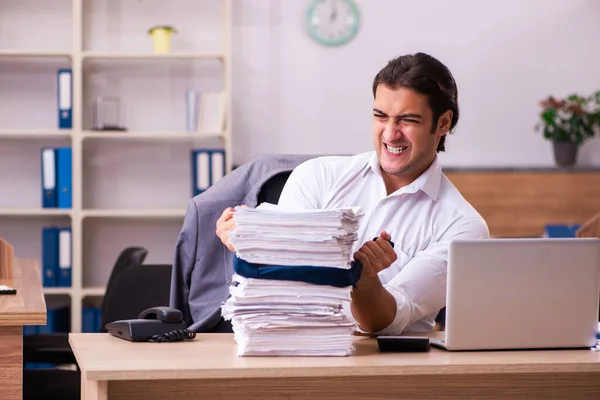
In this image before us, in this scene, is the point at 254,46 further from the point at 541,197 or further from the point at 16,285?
the point at 16,285

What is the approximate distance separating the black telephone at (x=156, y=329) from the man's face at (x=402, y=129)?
0.75 metres

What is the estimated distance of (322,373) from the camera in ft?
5.10

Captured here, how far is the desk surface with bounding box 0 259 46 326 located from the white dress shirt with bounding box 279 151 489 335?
0.68m

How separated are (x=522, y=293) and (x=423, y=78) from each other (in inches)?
29.5

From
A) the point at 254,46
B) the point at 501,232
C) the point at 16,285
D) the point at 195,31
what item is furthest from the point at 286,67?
the point at 16,285

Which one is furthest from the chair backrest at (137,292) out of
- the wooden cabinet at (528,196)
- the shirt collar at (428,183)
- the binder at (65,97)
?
the wooden cabinet at (528,196)

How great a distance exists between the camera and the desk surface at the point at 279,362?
4.98ft

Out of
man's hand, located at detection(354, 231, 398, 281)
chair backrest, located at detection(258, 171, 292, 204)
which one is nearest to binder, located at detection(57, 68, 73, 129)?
chair backrest, located at detection(258, 171, 292, 204)

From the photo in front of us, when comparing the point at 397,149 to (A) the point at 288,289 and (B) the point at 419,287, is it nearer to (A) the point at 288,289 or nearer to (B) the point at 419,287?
Answer: (B) the point at 419,287

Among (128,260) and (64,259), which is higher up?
(128,260)

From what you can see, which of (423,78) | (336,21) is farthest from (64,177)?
(423,78)

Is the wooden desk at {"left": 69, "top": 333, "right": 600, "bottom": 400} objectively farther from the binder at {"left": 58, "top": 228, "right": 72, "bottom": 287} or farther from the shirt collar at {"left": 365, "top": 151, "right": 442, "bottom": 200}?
the binder at {"left": 58, "top": 228, "right": 72, "bottom": 287}

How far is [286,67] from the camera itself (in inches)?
218

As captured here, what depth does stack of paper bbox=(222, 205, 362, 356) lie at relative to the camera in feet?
5.35
